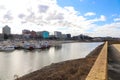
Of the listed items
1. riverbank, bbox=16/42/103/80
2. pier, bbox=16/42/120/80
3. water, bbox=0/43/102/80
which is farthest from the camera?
water, bbox=0/43/102/80

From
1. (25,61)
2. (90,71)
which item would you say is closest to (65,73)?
(90,71)

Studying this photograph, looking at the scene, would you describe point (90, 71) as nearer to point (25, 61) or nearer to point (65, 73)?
point (65, 73)

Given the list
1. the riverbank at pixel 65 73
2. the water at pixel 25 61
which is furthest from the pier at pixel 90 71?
the water at pixel 25 61

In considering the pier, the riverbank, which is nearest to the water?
the riverbank

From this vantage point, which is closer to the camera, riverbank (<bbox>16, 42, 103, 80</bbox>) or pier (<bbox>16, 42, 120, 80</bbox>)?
pier (<bbox>16, 42, 120, 80</bbox>)

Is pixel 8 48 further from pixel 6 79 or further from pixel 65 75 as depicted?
pixel 65 75

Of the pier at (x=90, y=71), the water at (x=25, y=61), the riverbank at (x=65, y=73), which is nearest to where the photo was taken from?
the pier at (x=90, y=71)

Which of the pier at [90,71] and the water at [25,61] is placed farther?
the water at [25,61]

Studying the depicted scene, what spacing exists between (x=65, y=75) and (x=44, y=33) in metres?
172

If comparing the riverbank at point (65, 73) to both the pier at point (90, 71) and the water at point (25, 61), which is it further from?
the water at point (25, 61)

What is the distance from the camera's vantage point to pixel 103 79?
5.98 m

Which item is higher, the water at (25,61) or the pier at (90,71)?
the pier at (90,71)

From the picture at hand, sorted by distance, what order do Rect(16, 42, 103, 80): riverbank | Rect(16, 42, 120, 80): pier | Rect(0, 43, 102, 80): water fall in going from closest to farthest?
Rect(16, 42, 120, 80): pier < Rect(16, 42, 103, 80): riverbank < Rect(0, 43, 102, 80): water

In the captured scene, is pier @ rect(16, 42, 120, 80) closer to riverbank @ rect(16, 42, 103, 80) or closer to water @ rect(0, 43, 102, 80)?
riverbank @ rect(16, 42, 103, 80)
